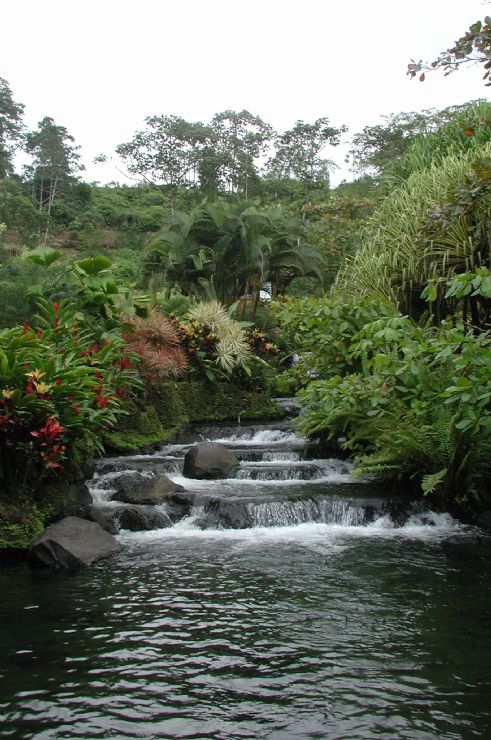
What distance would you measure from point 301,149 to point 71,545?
3999cm

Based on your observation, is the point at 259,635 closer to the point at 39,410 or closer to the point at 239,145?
the point at 39,410

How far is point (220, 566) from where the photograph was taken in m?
6.21

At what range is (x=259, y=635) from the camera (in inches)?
180

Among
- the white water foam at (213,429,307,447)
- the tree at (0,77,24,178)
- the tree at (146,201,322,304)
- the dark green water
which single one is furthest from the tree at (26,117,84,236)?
the dark green water

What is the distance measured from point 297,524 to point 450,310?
14.3 ft

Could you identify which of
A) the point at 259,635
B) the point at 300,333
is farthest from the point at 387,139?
the point at 259,635

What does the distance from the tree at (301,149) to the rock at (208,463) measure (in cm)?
3480

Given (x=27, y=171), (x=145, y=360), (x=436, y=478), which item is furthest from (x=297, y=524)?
(x=27, y=171)

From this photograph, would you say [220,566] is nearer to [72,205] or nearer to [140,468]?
[140,468]

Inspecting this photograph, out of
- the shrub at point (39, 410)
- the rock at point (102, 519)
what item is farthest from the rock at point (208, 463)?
the rock at point (102, 519)

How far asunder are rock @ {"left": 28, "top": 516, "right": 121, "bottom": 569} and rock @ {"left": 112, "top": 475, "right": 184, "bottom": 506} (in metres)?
1.53

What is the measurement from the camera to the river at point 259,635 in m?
3.55

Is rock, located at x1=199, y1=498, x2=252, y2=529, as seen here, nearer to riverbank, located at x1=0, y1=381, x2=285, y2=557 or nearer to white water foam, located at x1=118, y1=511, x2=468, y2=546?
white water foam, located at x1=118, y1=511, x2=468, y2=546

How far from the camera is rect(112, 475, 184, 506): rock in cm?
834
